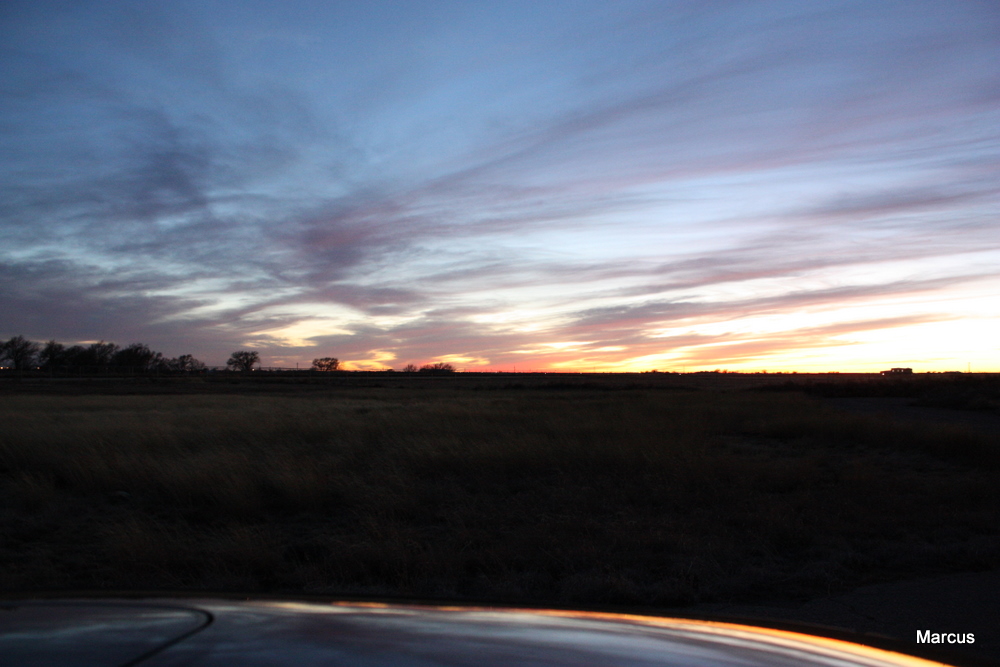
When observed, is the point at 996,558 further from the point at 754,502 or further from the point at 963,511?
the point at 754,502

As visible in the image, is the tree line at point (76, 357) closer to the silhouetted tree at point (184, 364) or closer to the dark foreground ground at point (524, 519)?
the silhouetted tree at point (184, 364)

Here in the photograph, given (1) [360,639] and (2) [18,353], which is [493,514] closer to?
(1) [360,639]

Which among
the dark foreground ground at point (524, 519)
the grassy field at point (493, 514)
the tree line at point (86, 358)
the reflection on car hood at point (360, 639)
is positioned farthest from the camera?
the tree line at point (86, 358)

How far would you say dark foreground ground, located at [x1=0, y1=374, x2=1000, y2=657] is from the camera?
5.61 meters

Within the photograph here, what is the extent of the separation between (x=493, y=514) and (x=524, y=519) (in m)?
0.45

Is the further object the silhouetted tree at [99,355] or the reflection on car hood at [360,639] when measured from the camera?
the silhouetted tree at [99,355]

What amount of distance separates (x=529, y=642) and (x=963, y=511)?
9.11 metres

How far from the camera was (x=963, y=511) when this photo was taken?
8172mm

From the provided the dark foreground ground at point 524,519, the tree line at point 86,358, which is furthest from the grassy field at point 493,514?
the tree line at point 86,358

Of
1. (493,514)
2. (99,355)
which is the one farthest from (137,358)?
(493,514)

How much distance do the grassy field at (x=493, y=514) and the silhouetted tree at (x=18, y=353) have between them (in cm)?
14350

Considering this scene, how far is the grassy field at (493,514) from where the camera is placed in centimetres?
587

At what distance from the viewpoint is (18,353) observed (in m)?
126

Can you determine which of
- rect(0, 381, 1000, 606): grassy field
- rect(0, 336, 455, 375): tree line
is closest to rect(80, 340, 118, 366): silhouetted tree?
rect(0, 336, 455, 375): tree line
